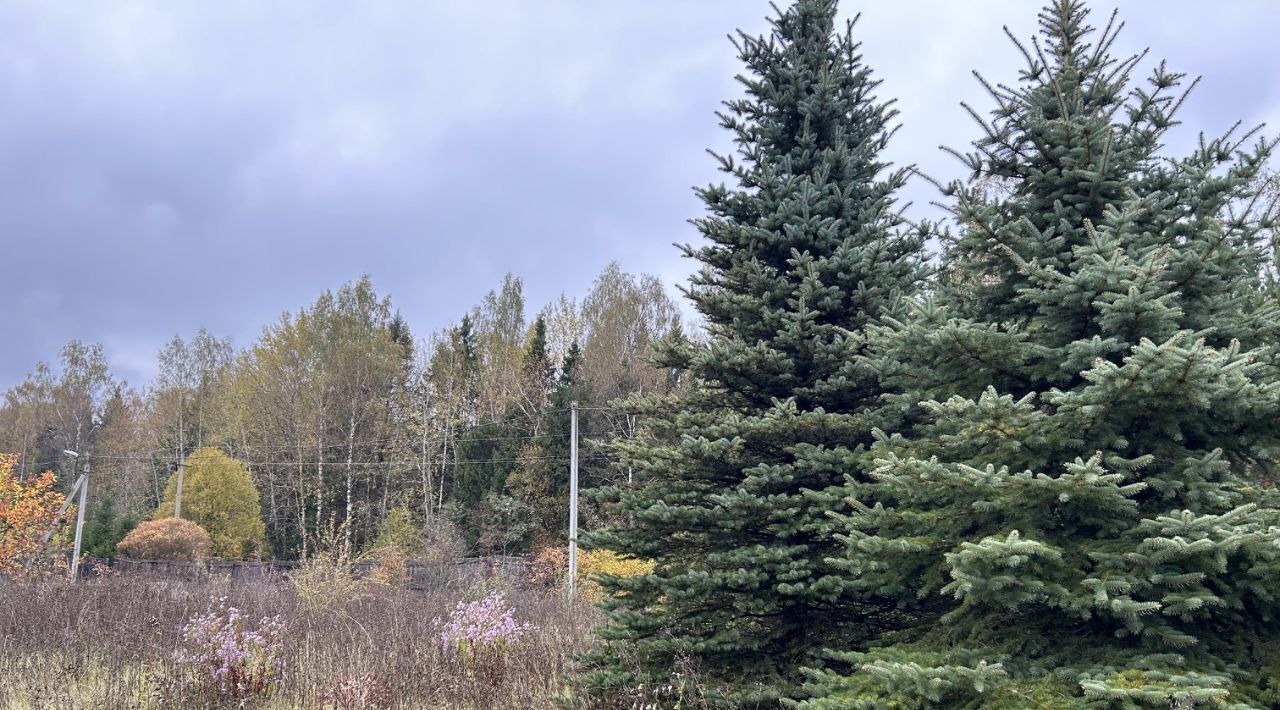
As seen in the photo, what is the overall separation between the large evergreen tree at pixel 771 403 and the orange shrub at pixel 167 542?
21.7 meters

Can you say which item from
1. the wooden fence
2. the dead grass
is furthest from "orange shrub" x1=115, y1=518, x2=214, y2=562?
the dead grass

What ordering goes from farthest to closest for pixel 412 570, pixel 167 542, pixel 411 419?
pixel 411 419 → pixel 167 542 → pixel 412 570

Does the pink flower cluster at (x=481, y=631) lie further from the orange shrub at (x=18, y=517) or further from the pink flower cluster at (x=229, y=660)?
the orange shrub at (x=18, y=517)

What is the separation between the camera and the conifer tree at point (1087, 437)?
3527mm

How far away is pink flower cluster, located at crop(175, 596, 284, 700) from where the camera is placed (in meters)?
7.35

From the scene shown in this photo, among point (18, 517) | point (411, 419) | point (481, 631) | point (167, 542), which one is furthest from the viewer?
point (411, 419)

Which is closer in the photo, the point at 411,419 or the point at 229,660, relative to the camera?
the point at 229,660

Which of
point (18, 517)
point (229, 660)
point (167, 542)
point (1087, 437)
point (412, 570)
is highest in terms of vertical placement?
point (1087, 437)

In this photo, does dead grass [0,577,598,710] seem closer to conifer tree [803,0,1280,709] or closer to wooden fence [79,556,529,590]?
conifer tree [803,0,1280,709]

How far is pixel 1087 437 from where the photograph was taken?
4.05m

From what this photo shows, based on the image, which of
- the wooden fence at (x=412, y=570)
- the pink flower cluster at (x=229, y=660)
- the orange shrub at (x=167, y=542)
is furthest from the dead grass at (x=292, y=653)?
the orange shrub at (x=167, y=542)

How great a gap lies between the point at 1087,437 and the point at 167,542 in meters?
25.9

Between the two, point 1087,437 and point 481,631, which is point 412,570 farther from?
point 1087,437

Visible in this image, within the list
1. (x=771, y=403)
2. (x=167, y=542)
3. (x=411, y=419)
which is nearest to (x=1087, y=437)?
(x=771, y=403)
